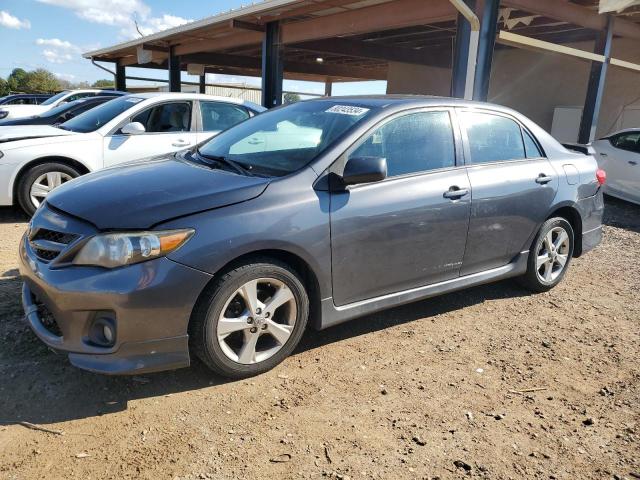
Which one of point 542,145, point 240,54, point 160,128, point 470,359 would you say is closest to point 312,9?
point 160,128

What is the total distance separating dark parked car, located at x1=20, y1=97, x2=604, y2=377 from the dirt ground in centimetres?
27

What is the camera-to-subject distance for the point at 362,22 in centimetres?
Result: 1031

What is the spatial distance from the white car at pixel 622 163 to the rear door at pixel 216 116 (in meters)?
6.48

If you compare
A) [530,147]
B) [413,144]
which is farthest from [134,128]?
[530,147]

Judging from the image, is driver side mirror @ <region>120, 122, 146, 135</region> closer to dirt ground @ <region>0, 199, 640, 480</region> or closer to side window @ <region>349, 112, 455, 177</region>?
dirt ground @ <region>0, 199, 640, 480</region>

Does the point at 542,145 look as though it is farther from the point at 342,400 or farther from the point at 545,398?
the point at 342,400

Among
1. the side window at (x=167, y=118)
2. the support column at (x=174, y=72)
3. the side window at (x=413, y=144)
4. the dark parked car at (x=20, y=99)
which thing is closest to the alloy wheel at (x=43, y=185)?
the side window at (x=167, y=118)

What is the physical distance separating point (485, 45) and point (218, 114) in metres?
4.37

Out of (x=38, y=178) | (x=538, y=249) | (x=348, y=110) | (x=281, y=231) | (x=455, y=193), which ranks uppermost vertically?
(x=348, y=110)

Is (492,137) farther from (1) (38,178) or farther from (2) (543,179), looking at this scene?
(1) (38,178)

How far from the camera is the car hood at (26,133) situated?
6176 millimetres

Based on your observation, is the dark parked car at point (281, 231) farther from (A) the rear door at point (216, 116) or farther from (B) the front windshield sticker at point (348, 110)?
(A) the rear door at point (216, 116)

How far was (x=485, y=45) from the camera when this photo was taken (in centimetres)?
825

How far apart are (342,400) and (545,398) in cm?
119
